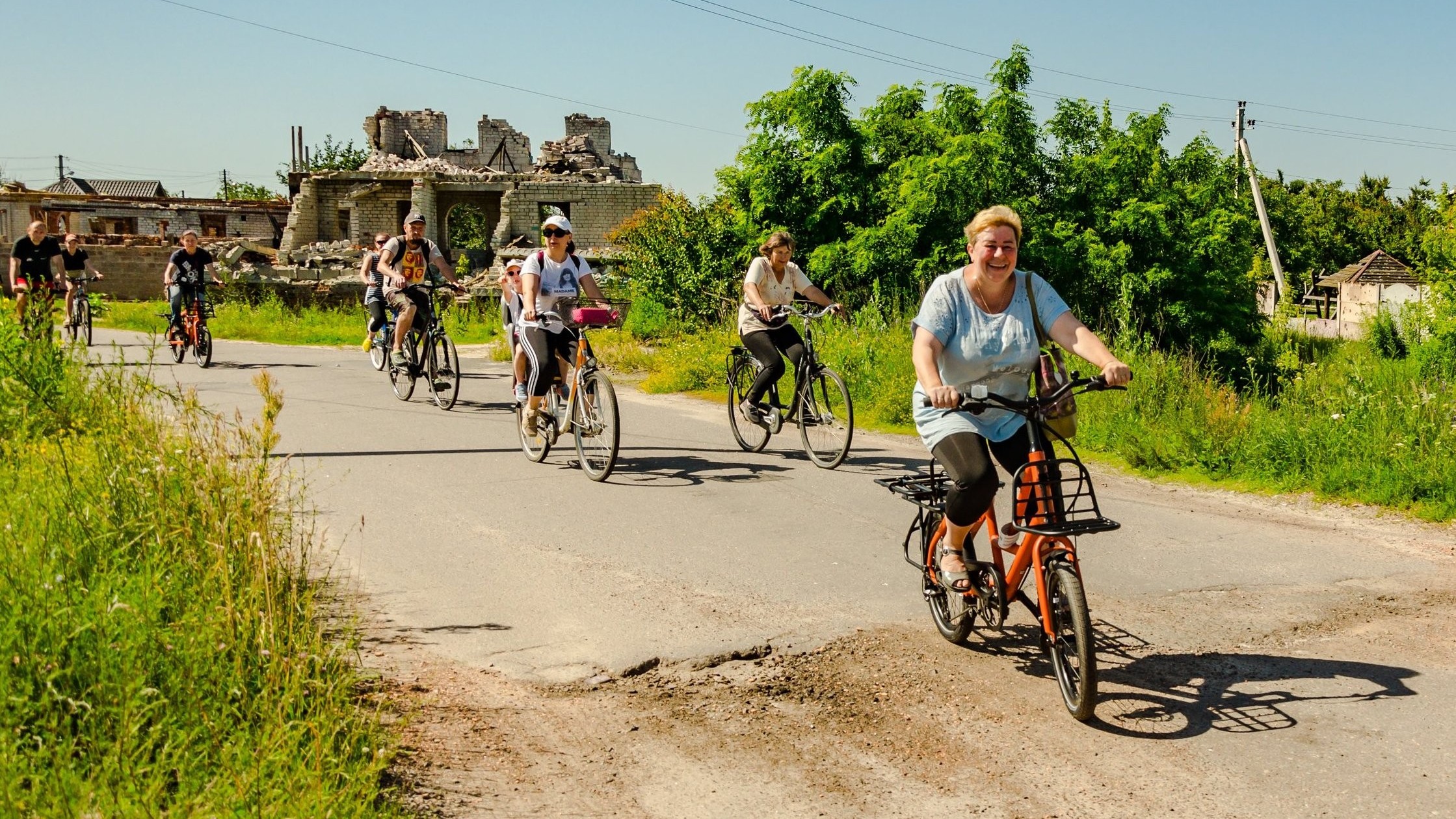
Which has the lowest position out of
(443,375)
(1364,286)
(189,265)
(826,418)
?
(826,418)

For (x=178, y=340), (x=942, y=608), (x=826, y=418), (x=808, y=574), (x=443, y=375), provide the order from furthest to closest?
(x=178, y=340) → (x=443, y=375) → (x=826, y=418) → (x=808, y=574) → (x=942, y=608)

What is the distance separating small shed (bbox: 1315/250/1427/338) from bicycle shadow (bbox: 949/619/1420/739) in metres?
56.2

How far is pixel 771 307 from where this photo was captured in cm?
1018

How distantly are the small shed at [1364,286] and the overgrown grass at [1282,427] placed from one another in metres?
49.6

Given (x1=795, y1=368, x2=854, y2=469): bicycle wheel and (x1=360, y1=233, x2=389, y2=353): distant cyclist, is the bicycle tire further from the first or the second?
(x1=360, y1=233, x2=389, y2=353): distant cyclist

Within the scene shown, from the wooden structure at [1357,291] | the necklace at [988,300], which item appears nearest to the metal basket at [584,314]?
the necklace at [988,300]

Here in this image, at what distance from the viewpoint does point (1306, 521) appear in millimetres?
7910

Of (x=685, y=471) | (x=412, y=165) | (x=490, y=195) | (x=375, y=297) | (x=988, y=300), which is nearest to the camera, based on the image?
(x=988, y=300)

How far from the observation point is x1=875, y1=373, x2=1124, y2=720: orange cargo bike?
438 centimetres

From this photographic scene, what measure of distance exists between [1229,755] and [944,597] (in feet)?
4.92

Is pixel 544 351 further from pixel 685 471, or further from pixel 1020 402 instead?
pixel 1020 402

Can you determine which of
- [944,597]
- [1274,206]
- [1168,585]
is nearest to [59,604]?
[944,597]

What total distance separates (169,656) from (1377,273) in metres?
68.3

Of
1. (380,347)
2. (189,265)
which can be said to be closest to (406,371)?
(380,347)
